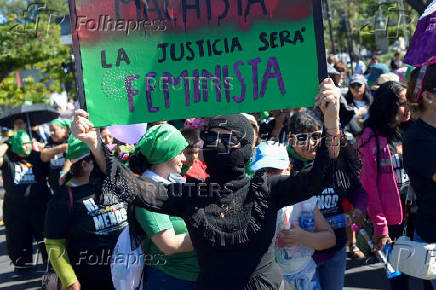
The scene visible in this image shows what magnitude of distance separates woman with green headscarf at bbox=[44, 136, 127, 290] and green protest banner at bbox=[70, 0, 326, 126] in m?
1.10

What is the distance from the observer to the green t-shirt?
3252 millimetres

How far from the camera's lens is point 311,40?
2.86 meters

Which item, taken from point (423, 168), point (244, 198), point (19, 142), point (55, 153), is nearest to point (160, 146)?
point (244, 198)

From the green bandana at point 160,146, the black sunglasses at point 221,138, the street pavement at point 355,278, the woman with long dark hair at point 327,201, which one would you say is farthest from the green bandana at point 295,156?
the street pavement at point 355,278

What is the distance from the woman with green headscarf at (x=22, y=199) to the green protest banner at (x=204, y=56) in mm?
5390

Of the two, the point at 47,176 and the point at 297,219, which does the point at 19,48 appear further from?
the point at 297,219

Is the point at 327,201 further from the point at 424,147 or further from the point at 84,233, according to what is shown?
the point at 84,233

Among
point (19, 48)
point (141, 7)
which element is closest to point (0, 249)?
point (141, 7)

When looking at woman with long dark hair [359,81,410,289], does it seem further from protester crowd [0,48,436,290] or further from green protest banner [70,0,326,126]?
green protest banner [70,0,326,126]

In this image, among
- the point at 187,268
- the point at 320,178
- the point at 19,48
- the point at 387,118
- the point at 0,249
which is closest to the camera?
the point at 320,178

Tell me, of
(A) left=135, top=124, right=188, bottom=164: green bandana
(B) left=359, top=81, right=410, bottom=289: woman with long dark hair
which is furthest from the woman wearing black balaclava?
(B) left=359, top=81, right=410, bottom=289: woman with long dark hair

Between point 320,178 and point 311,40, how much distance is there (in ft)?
2.19

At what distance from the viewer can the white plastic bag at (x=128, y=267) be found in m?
3.39

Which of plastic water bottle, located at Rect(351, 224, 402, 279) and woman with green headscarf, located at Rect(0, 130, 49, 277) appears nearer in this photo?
plastic water bottle, located at Rect(351, 224, 402, 279)
